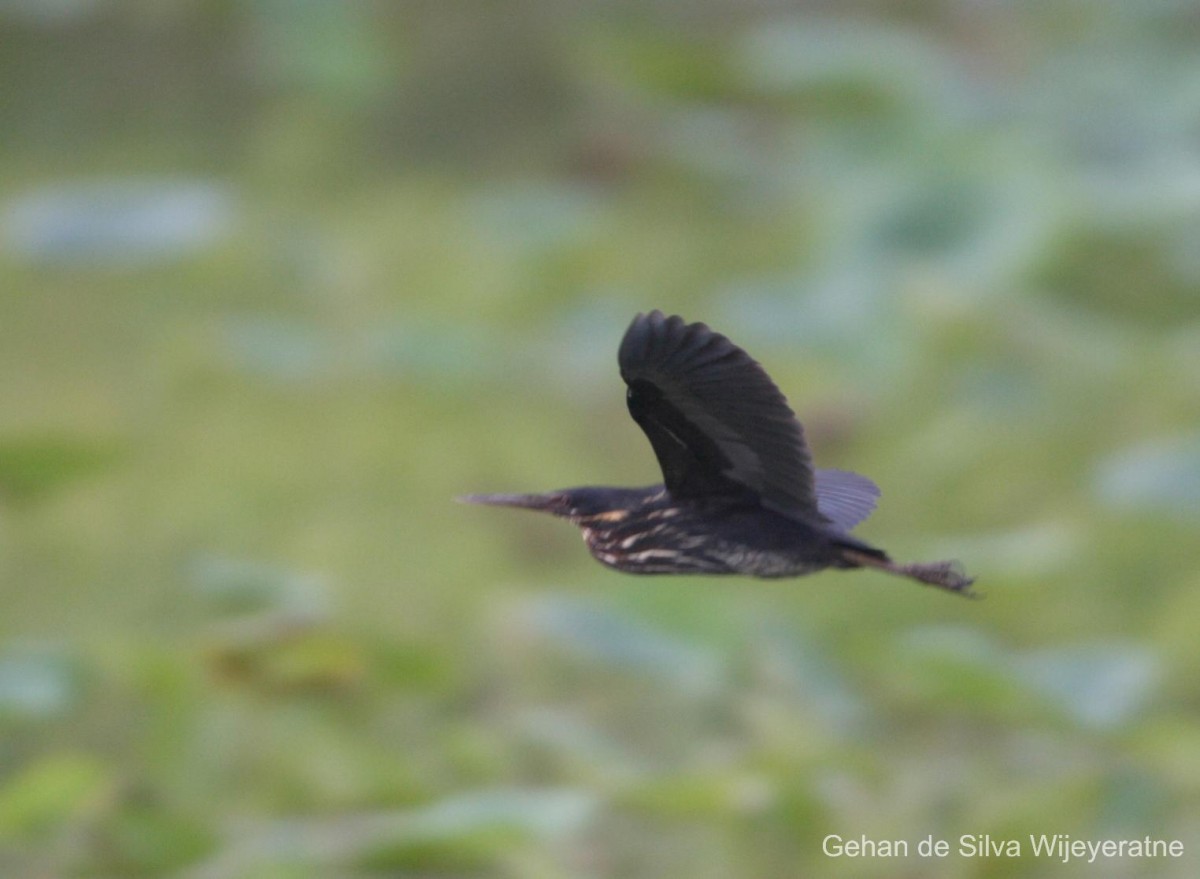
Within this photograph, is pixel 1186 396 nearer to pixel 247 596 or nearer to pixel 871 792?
pixel 871 792

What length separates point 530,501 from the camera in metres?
0.63

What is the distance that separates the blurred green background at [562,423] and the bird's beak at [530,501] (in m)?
0.44

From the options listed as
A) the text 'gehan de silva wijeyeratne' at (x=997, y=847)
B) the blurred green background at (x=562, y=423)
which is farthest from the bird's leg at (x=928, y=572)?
the text 'gehan de silva wijeyeratne' at (x=997, y=847)

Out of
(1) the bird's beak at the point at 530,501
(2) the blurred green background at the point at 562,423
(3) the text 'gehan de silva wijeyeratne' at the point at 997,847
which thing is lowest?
(1) the bird's beak at the point at 530,501

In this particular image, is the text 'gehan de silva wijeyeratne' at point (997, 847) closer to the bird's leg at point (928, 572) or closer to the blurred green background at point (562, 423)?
the blurred green background at point (562, 423)

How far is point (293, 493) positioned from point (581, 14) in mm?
974

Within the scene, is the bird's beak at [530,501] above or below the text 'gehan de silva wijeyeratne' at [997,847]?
below

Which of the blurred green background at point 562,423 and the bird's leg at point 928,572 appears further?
the blurred green background at point 562,423

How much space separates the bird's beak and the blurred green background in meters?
0.44

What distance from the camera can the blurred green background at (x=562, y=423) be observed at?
1237mm

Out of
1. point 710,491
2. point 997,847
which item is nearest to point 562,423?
point 997,847

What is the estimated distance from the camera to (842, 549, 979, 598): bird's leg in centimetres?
58

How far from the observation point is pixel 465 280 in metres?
2.14

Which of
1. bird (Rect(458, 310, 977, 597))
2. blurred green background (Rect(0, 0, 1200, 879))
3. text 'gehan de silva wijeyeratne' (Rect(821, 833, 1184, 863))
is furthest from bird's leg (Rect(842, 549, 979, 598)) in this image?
text 'gehan de silva wijeyeratne' (Rect(821, 833, 1184, 863))
